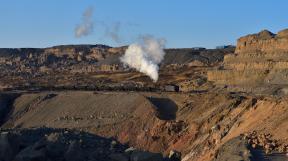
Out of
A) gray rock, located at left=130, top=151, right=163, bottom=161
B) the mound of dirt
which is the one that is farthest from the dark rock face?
the mound of dirt

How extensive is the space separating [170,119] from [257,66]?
1601 cm

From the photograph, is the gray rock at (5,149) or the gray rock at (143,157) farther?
the gray rock at (143,157)

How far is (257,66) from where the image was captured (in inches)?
2660

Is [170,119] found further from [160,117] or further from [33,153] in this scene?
[33,153]

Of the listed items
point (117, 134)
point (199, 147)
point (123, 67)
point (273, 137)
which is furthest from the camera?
point (123, 67)

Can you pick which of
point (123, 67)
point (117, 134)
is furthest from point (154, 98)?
point (123, 67)

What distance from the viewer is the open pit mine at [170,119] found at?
86.1ft

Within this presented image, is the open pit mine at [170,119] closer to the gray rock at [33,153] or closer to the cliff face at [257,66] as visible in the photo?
the gray rock at [33,153]

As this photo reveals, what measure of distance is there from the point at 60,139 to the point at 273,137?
11210mm

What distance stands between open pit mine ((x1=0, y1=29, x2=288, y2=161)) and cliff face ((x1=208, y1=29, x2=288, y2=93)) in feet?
0.37

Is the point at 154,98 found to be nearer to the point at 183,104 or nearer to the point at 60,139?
the point at 183,104

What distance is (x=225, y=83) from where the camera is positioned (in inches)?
2781

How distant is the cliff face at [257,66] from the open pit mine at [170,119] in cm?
11

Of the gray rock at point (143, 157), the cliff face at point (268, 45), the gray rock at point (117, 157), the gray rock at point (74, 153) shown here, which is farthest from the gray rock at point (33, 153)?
the cliff face at point (268, 45)
